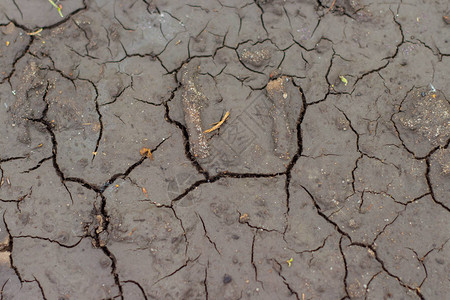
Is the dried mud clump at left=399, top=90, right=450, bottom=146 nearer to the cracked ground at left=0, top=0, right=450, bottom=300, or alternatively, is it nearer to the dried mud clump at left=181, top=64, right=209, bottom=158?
the cracked ground at left=0, top=0, right=450, bottom=300

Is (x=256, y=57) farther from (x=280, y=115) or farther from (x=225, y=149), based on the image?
(x=225, y=149)

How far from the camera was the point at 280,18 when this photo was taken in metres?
3.40

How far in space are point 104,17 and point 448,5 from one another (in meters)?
3.36

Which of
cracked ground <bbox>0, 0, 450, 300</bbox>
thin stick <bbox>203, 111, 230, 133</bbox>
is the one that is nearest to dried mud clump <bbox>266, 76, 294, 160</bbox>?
cracked ground <bbox>0, 0, 450, 300</bbox>

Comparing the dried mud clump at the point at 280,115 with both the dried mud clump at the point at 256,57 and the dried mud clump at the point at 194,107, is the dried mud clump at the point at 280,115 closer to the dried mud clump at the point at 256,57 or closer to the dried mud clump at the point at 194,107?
the dried mud clump at the point at 256,57

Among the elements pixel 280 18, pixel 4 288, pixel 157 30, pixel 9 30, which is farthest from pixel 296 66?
pixel 4 288

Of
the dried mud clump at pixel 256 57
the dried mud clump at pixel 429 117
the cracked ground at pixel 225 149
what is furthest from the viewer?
the dried mud clump at pixel 256 57

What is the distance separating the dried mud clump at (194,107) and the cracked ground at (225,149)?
0.04 ft

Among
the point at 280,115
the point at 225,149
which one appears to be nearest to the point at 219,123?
the point at 225,149

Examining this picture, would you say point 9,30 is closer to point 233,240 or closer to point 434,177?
point 233,240

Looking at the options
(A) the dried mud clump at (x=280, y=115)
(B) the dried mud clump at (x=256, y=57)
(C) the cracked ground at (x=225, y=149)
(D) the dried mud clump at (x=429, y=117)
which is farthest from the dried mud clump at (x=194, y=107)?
(D) the dried mud clump at (x=429, y=117)

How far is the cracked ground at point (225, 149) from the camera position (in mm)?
2938

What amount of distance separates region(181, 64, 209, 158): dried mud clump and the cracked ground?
0.04ft

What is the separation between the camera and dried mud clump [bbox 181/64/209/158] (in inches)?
122
